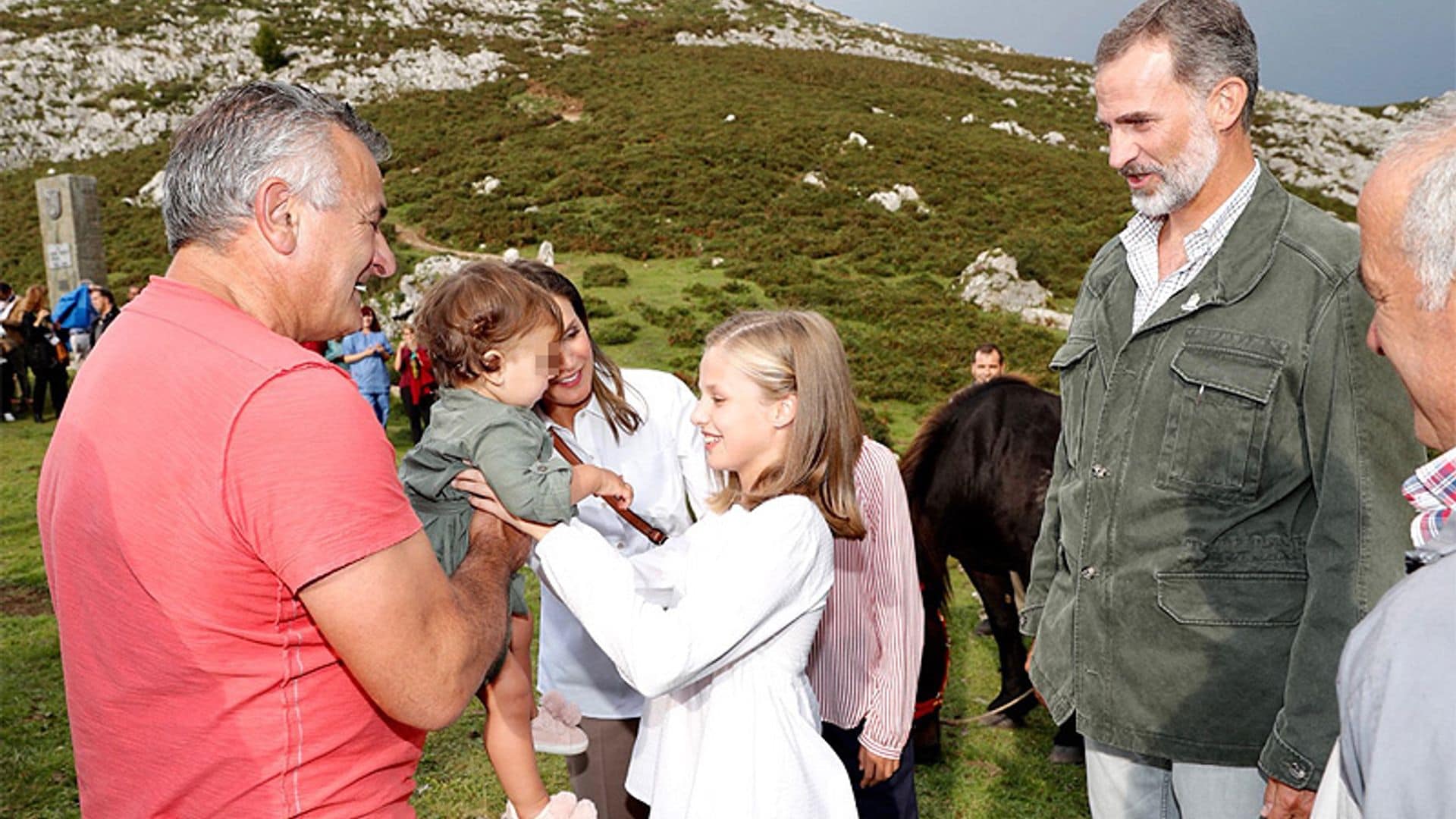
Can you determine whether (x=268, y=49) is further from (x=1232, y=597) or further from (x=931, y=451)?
(x=1232, y=597)

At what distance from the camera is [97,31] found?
3919 centimetres

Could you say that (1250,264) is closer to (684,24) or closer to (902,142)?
(902,142)

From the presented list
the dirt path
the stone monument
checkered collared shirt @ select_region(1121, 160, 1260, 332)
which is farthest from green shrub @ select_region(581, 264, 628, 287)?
checkered collared shirt @ select_region(1121, 160, 1260, 332)

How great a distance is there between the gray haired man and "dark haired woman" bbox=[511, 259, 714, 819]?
1.93 meters

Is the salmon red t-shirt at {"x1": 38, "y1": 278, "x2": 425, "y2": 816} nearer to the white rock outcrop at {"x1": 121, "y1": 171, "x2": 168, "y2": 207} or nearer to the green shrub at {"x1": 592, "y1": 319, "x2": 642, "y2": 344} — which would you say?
the green shrub at {"x1": 592, "y1": 319, "x2": 642, "y2": 344}

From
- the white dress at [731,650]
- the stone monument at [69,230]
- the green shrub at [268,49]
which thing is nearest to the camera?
the white dress at [731,650]

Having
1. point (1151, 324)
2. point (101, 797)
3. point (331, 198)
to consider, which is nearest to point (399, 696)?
point (101, 797)

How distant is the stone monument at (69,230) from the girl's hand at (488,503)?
1654 cm

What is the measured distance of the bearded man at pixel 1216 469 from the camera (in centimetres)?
191

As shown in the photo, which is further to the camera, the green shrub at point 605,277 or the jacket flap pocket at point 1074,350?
the green shrub at point 605,277

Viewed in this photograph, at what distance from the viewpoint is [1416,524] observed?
1130 millimetres

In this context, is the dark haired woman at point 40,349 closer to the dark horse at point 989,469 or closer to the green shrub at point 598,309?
the green shrub at point 598,309

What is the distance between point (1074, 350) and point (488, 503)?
154 cm

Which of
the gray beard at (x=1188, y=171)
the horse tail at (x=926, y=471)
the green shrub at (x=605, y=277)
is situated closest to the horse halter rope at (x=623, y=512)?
the gray beard at (x=1188, y=171)
